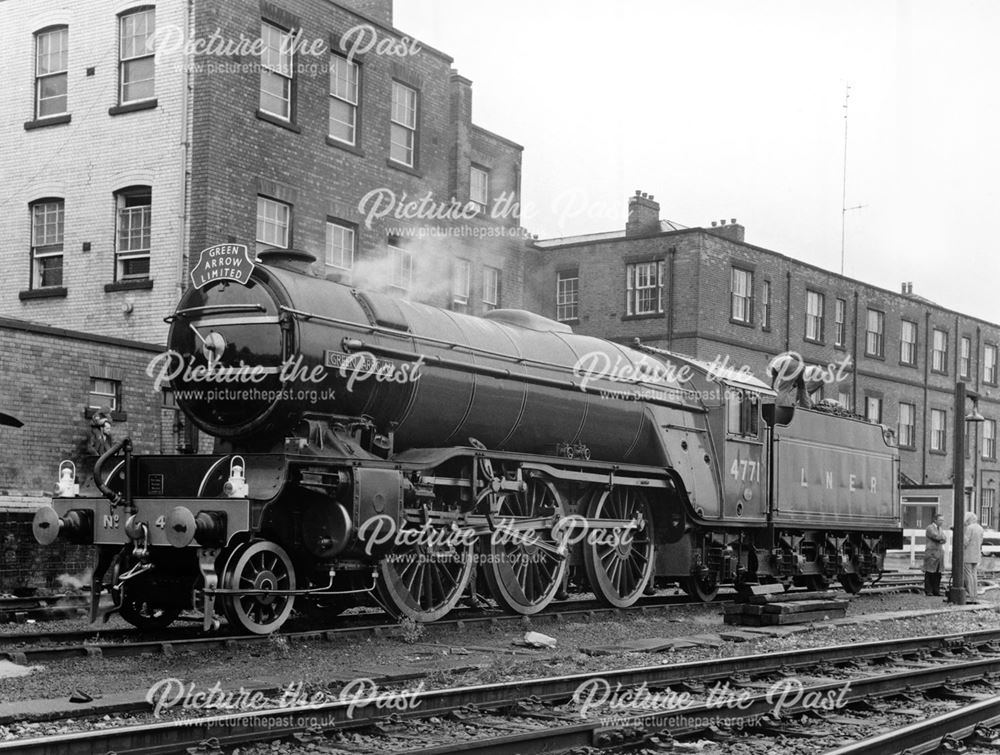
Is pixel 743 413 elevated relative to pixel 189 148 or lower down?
lower down

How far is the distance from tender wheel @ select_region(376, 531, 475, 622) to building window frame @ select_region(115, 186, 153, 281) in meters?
10.2

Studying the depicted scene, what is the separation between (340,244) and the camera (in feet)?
73.3

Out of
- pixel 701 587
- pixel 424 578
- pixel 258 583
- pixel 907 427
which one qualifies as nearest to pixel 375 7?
pixel 701 587

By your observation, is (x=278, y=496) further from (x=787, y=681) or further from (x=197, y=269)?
(x=787, y=681)

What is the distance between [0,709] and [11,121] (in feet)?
57.8

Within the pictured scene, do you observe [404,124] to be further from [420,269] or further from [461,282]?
[461,282]

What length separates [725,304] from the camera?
32250mm

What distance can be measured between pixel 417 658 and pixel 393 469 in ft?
6.27

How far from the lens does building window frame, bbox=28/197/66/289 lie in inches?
835

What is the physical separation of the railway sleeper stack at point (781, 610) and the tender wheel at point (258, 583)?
5.28 metres

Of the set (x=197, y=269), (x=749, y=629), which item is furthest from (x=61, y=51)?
(x=749, y=629)

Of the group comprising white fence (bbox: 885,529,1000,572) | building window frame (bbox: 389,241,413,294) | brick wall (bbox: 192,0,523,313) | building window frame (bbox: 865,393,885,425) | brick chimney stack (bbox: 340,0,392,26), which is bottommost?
white fence (bbox: 885,529,1000,572)

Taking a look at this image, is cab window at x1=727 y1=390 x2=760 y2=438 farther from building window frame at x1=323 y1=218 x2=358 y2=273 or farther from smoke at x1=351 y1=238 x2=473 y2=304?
building window frame at x1=323 y1=218 x2=358 y2=273

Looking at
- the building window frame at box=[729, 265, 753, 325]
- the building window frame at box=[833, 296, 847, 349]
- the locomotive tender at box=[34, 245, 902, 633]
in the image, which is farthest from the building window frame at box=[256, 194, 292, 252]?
the building window frame at box=[833, 296, 847, 349]
